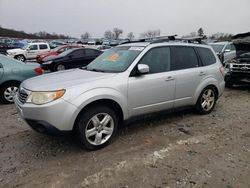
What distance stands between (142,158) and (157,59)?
1889 mm

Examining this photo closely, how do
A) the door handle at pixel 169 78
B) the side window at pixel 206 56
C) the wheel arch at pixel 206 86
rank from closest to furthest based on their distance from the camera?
the door handle at pixel 169 78 → the wheel arch at pixel 206 86 → the side window at pixel 206 56

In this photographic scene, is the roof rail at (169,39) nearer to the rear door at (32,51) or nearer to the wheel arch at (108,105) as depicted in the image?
the wheel arch at (108,105)

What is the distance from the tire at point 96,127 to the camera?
3447 millimetres

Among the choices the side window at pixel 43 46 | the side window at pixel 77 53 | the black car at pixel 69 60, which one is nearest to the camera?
the black car at pixel 69 60

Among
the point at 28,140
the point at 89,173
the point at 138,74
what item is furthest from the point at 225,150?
the point at 28,140

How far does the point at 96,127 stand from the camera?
11.9 ft

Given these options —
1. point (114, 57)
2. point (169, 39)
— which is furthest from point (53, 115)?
point (169, 39)

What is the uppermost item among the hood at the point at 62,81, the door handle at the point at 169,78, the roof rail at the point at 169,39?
the roof rail at the point at 169,39

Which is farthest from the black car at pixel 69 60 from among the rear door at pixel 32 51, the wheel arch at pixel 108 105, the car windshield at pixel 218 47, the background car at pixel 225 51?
the wheel arch at pixel 108 105

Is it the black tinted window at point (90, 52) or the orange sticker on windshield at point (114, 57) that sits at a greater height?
the orange sticker on windshield at point (114, 57)

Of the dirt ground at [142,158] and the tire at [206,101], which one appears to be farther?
the tire at [206,101]

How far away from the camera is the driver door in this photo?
3953mm

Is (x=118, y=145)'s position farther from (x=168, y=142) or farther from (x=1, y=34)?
(x=1, y=34)

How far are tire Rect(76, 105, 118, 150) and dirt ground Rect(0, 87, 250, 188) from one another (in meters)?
0.15
